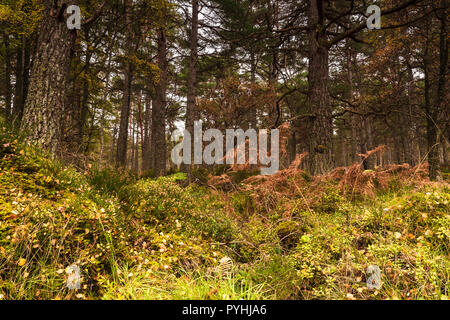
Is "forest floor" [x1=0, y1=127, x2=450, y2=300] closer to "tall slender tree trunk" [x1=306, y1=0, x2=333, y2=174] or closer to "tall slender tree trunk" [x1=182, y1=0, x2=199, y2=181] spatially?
"tall slender tree trunk" [x1=306, y1=0, x2=333, y2=174]

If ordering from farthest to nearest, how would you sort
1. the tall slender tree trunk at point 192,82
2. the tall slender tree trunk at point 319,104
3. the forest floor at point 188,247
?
the tall slender tree trunk at point 192,82 → the tall slender tree trunk at point 319,104 → the forest floor at point 188,247

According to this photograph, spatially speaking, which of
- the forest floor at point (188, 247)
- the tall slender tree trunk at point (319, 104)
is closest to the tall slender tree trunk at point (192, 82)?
the tall slender tree trunk at point (319, 104)

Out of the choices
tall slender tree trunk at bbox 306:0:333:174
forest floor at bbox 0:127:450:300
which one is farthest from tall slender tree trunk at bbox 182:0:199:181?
forest floor at bbox 0:127:450:300

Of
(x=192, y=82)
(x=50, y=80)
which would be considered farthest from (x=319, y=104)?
(x=50, y=80)

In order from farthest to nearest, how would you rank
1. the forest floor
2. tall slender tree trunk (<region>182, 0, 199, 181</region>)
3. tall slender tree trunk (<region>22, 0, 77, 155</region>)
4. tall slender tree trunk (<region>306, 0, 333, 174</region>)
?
tall slender tree trunk (<region>182, 0, 199, 181</region>) → tall slender tree trunk (<region>306, 0, 333, 174</region>) → tall slender tree trunk (<region>22, 0, 77, 155</region>) → the forest floor

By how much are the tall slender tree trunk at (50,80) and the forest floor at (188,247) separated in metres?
0.77

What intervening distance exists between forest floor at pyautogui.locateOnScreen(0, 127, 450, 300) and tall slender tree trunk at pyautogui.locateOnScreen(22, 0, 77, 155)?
77 centimetres

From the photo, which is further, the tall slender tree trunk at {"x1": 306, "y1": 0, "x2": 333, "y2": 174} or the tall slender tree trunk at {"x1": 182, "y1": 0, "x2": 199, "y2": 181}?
the tall slender tree trunk at {"x1": 182, "y1": 0, "x2": 199, "y2": 181}

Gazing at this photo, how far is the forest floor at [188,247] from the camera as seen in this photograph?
170 cm

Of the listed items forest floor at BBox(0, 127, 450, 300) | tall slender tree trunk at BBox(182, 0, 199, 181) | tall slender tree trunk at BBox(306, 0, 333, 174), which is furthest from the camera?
tall slender tree trunk at BBox(182, 0, 199, 181)

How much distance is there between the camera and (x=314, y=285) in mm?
2084

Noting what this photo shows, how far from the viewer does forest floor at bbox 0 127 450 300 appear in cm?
170

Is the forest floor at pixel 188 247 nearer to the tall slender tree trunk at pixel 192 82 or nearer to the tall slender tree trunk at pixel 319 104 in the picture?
the tall slender tree trunk at pixel 319 104
